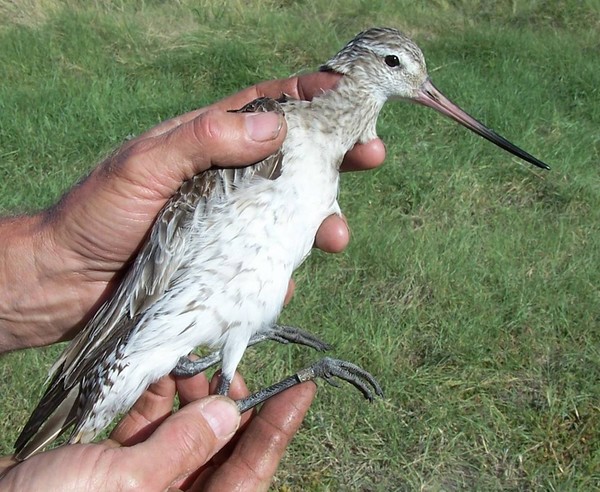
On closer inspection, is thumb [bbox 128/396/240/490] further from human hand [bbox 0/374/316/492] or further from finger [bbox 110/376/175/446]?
finger [bbox 110/376/175/446]

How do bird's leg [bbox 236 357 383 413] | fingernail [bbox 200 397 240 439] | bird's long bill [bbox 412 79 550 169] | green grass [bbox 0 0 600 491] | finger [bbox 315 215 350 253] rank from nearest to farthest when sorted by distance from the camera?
fingernail [bbox 200 397 240 439]
bird's leg [bbox 236 357 383 413]
finger [bbox 315 215 350 253]
bird's long bill [bbox 412 79 550 169]
green grass [bbox 0 0 600 491]

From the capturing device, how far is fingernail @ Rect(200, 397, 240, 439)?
104 inches

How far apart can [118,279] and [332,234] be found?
107cm

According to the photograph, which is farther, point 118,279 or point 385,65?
point 118,279

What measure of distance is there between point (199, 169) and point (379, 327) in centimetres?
230

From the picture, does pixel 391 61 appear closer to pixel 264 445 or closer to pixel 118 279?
pixel 118 279

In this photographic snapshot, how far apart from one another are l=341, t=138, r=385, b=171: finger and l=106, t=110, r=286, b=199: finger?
2.29ft

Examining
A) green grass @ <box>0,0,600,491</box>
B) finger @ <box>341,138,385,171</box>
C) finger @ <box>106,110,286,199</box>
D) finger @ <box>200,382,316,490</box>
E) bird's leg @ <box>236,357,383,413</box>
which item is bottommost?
green grass @ <box>0,0,600,491</box>

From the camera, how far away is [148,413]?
11.4 ft

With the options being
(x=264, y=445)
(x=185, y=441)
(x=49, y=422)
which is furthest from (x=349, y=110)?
(x=49, y=422)

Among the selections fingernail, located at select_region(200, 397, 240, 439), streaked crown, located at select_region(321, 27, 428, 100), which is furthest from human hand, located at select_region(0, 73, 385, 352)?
fingernail, located at select_region(200, 397, 240, 439)

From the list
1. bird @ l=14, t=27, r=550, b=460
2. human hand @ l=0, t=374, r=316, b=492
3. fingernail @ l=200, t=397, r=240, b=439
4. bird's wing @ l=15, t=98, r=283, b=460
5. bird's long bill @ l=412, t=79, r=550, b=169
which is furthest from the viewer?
bird's long bill @ l=412, t=79, r=550, b=169

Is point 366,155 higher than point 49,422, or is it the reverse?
point 366,155

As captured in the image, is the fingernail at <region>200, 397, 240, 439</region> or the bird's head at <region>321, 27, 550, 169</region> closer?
the fingernail at <region>200, 397, 240, 439</region>
